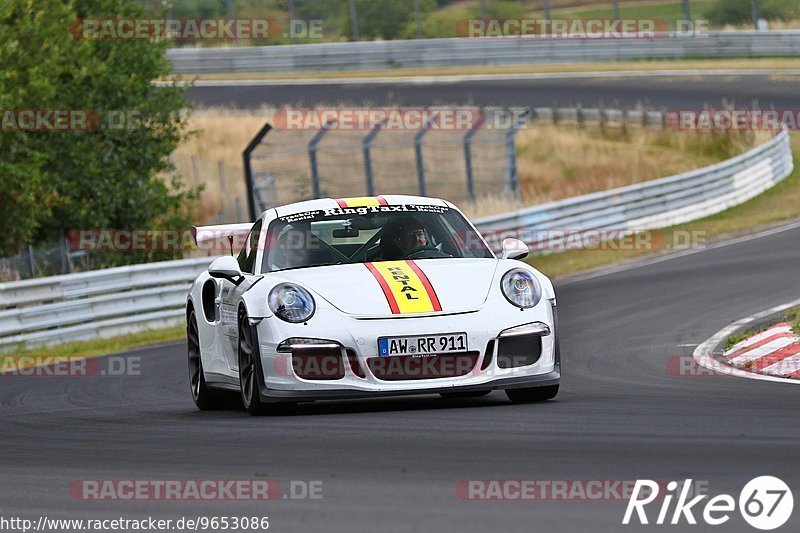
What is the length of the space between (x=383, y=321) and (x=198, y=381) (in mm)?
2530

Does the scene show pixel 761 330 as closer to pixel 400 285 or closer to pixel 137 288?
pixel 400 285

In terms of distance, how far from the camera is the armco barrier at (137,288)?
18.0 m

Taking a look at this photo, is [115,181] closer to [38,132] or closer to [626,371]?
[38,132]

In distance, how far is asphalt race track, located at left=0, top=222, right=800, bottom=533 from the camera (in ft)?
17.5

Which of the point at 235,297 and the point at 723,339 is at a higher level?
the point at 235,297

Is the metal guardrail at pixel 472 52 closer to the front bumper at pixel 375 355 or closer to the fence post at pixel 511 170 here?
the fence post at pixel 511 170

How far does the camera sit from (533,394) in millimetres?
8938

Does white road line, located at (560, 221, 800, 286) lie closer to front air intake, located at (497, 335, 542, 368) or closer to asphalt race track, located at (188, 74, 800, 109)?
front air intake, located at (497, 335, 542, 368)

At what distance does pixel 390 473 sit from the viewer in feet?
20.0

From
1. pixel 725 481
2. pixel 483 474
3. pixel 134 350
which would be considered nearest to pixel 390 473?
pixel 483 474

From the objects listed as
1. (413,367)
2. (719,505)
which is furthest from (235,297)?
(719,505)

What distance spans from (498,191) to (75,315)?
12437mm

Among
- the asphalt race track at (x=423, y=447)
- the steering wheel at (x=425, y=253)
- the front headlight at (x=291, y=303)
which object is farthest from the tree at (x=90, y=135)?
the front headlight at (x=291, y=303)

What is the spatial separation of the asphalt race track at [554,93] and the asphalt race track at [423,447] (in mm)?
26695
